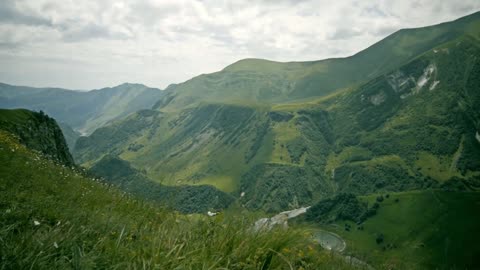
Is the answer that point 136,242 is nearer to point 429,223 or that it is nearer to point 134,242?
point 134,242

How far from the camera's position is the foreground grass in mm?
3277

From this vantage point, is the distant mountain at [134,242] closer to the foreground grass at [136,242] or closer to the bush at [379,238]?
the foreground grass at [136,242]

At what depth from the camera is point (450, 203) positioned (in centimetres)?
17112

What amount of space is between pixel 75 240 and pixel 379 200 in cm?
21235

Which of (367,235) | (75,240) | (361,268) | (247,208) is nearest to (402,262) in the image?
(361,268)

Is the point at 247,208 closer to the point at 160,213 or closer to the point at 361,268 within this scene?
the point at 160,213

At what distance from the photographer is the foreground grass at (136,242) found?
3277 millimetres

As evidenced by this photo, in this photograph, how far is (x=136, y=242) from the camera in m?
4.19

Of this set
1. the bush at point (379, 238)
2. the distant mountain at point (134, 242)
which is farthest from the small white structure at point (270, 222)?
the bush at point (379, 238)

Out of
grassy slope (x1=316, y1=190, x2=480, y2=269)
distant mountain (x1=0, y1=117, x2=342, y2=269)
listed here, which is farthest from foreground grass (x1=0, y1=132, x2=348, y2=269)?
grassy slope (x1=316, y1=190, x2=480, y2=269)

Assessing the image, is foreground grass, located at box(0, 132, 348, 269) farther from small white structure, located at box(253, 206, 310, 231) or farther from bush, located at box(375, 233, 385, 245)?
bush, located at box(375, 233, 385, 245)

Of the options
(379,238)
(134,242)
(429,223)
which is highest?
(134,242)

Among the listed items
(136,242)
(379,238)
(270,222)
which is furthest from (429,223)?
(136,242)

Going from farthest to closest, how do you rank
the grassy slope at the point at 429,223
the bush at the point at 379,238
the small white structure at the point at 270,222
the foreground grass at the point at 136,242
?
the bush at the point at 379,238
the grassy slope at the point at 429,223
the small white structure at the point at 270,222
the foreground grass at the point at 136,242
